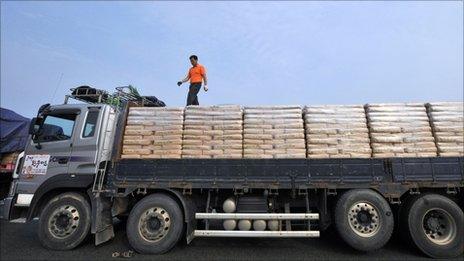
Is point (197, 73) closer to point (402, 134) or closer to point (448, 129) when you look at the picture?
point (402, 134)

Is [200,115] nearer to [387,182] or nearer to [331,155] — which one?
[331,155]

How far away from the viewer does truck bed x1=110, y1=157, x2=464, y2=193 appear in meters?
6.41

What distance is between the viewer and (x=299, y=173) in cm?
657

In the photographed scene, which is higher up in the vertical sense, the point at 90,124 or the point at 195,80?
the point at 195,80

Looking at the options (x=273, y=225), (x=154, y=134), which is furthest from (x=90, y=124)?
(x=273, y=225)

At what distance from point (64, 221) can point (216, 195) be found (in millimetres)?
3339

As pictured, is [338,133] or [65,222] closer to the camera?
[338,133]

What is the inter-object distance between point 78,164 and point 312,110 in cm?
530

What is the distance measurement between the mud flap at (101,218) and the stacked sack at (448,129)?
711 cm

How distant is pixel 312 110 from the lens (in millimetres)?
6898

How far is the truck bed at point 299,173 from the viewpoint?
252 inches

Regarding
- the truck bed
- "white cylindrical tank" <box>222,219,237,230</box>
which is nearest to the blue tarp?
the truck bed

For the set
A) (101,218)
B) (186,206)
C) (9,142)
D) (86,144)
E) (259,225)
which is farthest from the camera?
(9,142)

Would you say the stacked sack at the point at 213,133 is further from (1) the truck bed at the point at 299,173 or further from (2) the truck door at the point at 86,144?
(2) the truck door at the point at 86,144
